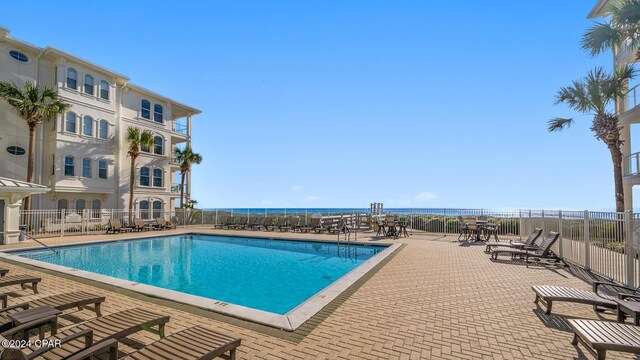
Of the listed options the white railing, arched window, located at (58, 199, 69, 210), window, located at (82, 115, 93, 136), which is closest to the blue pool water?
the white railing

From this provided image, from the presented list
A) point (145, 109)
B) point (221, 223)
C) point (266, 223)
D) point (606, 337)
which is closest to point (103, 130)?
point (145, 109)

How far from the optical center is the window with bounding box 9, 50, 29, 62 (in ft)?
59.6

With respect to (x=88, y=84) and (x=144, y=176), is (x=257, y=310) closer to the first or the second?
(x=88, y=84)

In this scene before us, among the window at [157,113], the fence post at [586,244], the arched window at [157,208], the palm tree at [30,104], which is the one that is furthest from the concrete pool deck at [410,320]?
the window at [157,113]

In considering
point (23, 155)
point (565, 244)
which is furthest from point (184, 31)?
point (565, 244)

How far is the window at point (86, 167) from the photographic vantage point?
20750 mm

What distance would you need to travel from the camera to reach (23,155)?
1873 centimetres

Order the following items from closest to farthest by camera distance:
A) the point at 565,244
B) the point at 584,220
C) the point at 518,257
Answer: the point at 584,220
the point at 565,244
the point at 518,257

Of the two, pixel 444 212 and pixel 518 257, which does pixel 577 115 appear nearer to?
pixel 444 212

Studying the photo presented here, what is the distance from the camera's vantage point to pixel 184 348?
10.1 feet

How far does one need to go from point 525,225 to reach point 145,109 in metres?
26.5

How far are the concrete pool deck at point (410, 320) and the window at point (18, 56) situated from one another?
17700 mm

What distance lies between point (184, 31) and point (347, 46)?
7.52 metres

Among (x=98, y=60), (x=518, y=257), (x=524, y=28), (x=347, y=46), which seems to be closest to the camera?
(x=518, y=257)
